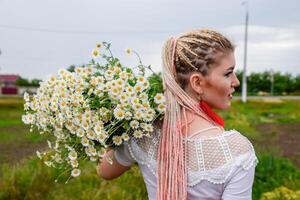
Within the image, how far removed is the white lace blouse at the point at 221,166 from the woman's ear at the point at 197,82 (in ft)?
0.51

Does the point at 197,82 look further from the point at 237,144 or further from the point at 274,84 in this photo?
the point at 274,84

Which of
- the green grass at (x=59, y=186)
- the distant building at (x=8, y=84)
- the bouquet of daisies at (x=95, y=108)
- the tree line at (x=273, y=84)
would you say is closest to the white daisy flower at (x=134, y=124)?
the bouquet of daisies at (x=95, y=108)

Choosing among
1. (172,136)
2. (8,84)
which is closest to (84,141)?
(172,136)

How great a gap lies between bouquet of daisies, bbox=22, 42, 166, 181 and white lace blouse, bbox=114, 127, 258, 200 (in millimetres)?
233

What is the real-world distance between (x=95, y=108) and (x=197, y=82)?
19.5 inches

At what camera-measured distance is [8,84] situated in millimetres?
85188

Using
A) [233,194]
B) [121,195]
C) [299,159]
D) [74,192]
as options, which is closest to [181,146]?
[233,194]

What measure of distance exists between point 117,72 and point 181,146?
463mm

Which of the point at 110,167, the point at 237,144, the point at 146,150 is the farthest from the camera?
the point at 110,167

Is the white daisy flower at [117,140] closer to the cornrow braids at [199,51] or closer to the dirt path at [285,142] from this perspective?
the cornrow braids at [199,51]

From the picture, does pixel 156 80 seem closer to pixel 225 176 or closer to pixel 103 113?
pixel 103 113

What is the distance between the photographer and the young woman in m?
1.93

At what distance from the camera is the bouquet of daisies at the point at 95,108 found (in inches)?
85.3

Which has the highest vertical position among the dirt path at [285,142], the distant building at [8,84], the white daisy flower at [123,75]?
the white daisy flower at [123,75]
